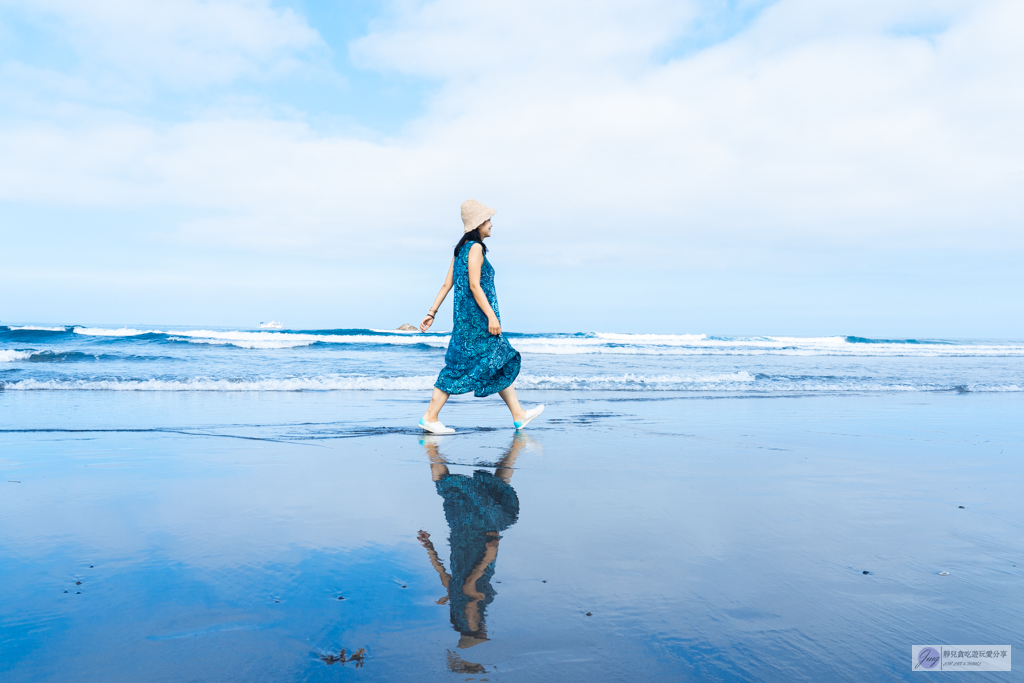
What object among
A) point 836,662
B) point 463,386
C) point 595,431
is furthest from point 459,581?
point 595,431

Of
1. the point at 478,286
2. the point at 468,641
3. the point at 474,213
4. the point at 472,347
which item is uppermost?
the point at 474,213

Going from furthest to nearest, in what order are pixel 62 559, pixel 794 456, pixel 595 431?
pixel 595 431
pixel 794 456
pixel 62 559

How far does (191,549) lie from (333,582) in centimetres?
74

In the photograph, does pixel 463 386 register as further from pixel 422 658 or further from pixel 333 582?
pixel 422 658

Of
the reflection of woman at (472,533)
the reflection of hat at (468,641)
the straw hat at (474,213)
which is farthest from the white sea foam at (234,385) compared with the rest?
the reflection of hat at (468,641)

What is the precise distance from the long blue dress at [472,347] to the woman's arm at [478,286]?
0.08 m

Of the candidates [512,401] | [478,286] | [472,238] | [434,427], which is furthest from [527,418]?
[472,238]

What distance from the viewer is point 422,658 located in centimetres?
154

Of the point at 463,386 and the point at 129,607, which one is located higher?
the point at 463,386

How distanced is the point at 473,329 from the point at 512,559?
2.90 m

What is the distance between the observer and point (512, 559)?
7.38 feet

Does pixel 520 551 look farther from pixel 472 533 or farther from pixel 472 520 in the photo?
pixel 472 520

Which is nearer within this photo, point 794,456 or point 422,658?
point 422,658

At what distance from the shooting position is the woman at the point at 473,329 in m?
4.82
